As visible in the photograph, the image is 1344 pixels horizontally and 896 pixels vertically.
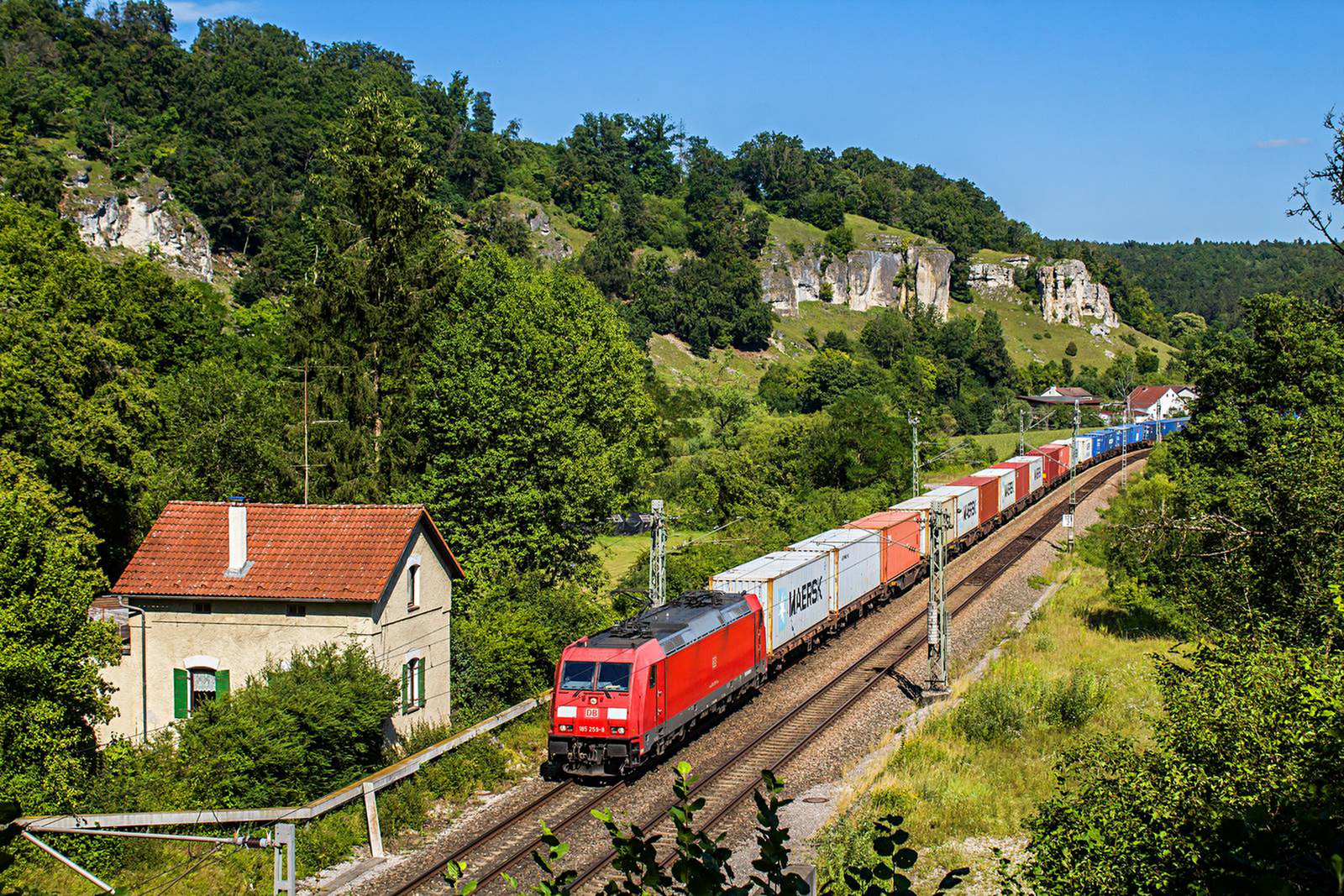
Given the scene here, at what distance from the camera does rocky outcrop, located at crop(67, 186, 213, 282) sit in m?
118

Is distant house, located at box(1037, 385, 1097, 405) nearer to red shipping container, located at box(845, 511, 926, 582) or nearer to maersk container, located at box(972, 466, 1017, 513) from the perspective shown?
maersk container, located at box(972, 466, 1017, 513)

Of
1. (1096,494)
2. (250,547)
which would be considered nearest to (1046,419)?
(1096,494)

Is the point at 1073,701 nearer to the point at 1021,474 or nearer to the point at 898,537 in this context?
the point at 898,537

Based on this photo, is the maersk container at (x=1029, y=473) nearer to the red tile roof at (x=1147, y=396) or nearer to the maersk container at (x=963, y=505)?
the maersk container at (x=963, y=505)

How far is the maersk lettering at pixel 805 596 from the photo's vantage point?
3198cm

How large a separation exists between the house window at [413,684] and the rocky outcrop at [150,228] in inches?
3992

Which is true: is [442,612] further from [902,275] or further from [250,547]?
[902,275]

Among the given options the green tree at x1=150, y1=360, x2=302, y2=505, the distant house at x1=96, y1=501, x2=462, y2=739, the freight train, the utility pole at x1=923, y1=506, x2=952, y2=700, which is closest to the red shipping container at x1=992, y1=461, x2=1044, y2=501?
the freight train

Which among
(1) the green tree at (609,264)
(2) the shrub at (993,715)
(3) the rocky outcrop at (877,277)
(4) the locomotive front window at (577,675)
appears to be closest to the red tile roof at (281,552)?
(4) the locomotive front window at (577,675)

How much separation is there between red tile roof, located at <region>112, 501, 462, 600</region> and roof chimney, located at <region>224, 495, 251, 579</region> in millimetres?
163

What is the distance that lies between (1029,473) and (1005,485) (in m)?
6.44

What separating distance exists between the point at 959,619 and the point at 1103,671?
9930 millimetres

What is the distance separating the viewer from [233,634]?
24656mm

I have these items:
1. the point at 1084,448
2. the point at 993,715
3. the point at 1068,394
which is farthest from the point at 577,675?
the point at 1068,394
